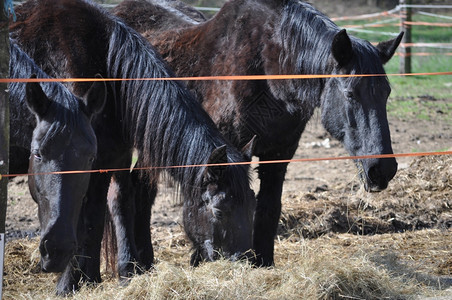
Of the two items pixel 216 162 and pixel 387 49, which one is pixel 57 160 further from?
pixel 387 49

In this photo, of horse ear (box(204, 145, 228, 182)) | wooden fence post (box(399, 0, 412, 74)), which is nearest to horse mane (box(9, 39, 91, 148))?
horse ear (box(204, 145, 228, 182))

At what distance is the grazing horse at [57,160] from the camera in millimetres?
3477

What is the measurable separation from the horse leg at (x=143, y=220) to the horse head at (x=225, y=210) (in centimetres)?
120

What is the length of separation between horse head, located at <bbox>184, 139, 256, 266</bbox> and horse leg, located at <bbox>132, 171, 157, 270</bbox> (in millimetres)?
1200

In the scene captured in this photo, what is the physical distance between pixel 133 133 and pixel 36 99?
1050mm

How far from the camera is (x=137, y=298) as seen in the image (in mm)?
3789

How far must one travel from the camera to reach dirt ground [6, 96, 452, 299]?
5609 millimetres

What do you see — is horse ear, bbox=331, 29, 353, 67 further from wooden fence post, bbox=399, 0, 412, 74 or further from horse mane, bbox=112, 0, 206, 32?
Result: wooden fence post, bbox=399, 0, 412, 74

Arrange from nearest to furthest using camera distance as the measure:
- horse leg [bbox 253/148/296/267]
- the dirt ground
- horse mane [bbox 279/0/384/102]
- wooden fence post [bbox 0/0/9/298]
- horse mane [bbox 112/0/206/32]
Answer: wooden fence post [bbox 0/0/9/298]
horse mane [bbox 279/0/384/102]
horse leg [bbox 253/148/296/267]
the dirt ground
horse mane [bbox 112/0/206/32]

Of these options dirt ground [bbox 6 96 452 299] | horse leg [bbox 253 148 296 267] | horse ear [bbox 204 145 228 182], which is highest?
horse ear [bbox 204 145 228 182]

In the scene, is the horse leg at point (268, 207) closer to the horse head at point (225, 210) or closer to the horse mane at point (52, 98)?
the horse head at point (225, 210)

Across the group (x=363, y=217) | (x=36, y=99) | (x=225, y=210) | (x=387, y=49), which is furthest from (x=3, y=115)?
(x=363, y=217)

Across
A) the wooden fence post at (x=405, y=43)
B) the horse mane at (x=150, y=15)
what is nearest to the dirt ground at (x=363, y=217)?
the horse mane at (x=150, y=15)

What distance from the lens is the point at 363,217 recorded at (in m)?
6.57
